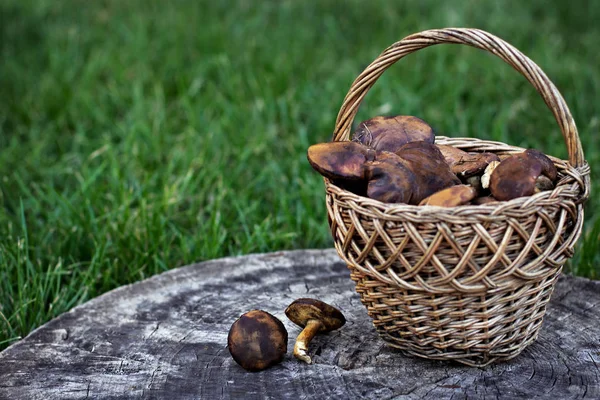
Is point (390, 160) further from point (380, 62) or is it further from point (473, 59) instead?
point (473, 59)

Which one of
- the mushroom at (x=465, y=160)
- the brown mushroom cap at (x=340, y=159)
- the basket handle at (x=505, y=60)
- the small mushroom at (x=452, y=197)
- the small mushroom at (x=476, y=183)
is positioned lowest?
the small mushroom at (x=476, y=183)

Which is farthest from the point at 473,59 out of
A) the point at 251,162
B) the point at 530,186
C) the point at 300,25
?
the point at 530,186

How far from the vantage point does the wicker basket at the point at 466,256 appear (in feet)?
4.66

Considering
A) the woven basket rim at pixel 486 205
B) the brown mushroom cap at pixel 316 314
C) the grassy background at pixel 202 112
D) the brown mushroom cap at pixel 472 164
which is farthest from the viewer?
the grassy background at pixel 202 112

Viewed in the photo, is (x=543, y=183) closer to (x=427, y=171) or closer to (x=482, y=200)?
(x=482, y=200)

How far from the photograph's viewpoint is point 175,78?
4113 mm

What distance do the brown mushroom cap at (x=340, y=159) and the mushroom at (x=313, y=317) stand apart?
1.22 ft

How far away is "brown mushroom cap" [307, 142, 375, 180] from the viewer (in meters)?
1.52

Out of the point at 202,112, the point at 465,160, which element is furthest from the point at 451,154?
the point at 202,112

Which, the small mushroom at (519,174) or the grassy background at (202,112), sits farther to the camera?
the grassy background at (202,112)

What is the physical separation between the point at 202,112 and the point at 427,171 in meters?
2.42

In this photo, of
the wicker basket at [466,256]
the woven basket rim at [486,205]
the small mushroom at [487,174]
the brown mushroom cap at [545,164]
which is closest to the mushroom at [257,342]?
the wicker basket at [466,256]

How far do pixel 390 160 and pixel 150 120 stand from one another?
8.00ft

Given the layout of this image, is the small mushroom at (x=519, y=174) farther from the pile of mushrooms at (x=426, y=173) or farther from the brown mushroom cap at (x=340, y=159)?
the brown mushroom cap at (x=340, y=159)
